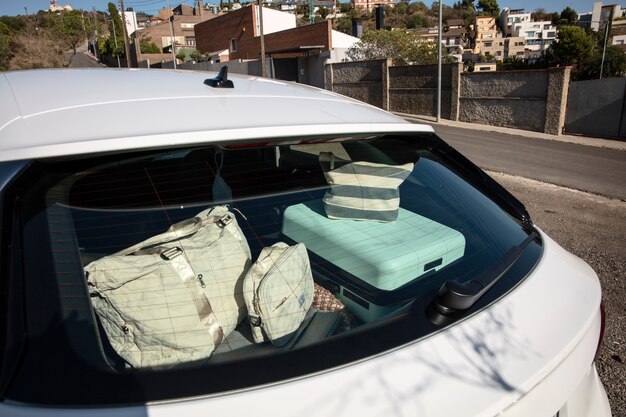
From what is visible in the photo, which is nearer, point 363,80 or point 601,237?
point 601,237

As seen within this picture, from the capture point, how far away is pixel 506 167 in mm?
9734

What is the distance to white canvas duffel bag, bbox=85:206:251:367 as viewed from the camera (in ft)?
3.79

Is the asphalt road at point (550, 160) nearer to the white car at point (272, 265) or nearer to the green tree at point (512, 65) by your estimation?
the white car at point (272, 265)

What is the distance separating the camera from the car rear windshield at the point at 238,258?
97 centimetres

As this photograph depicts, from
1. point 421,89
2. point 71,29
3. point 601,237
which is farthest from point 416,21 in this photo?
point 601,237

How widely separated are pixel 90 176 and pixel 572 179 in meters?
9.43

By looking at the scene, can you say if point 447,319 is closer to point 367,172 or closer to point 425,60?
point 367,172

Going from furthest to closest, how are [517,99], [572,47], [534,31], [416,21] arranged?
[534,31] < [416,21] < [572,47] < [517,99]

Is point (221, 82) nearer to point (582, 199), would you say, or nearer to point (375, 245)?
point (375, 245)

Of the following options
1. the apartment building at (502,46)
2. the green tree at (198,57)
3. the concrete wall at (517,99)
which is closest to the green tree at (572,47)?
the green tree at (198,57)

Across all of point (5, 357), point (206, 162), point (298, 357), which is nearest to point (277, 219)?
point (206, 162)

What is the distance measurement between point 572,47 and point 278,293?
70.3 m

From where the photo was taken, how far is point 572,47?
194ft

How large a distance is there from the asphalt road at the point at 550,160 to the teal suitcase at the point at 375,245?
7.30m
